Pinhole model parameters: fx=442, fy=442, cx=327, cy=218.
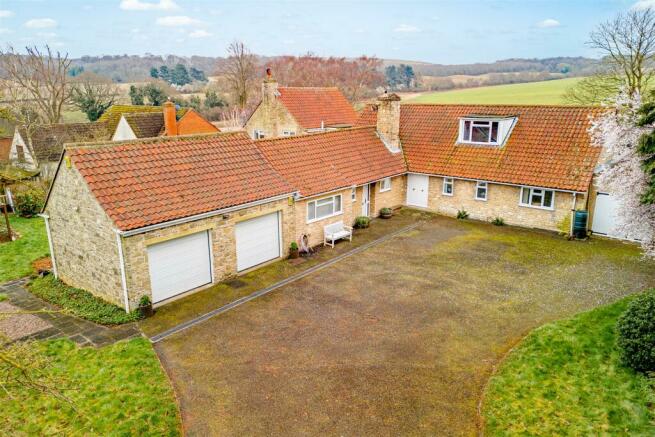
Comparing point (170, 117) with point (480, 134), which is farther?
point (170, 117)

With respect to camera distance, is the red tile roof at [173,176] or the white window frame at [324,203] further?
the white window frame at [324,203]

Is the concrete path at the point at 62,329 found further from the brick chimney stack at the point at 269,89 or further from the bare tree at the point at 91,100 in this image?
Result: the bare tree at the point at 91,100

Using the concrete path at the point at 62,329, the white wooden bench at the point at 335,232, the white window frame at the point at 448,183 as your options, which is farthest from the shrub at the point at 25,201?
the white window frame at the point at 448,183

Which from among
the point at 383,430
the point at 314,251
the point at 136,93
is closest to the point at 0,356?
the point at 383,430

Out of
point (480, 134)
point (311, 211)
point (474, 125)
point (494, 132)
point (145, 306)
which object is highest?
point (474, 125)

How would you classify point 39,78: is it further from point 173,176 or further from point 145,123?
point 173,176

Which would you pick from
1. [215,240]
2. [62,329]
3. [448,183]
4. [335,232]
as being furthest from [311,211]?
[62,329]
